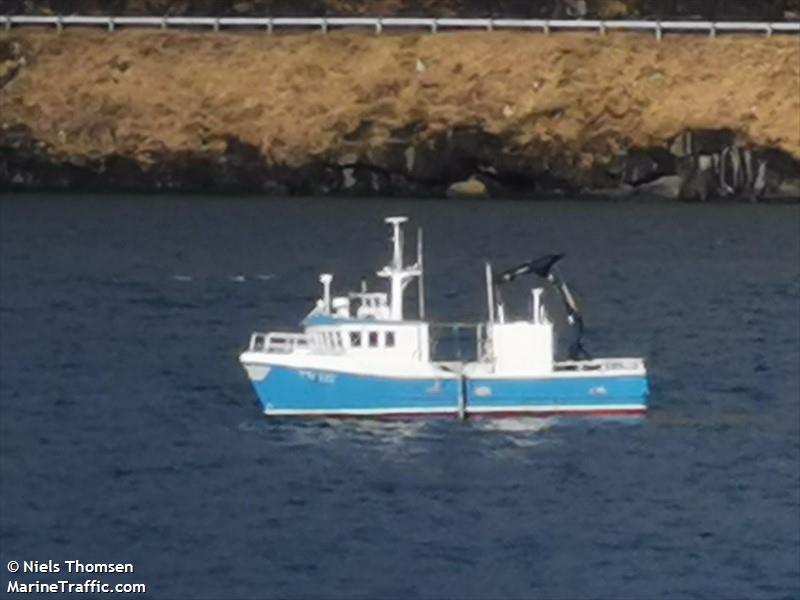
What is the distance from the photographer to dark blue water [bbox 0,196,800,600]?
52.0 meters

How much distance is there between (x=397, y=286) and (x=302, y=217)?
39.4 m

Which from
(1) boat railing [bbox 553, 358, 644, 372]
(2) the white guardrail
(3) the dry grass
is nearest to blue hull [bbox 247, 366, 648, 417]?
(1) boat railing [bbox 553, 358, 644, 372]

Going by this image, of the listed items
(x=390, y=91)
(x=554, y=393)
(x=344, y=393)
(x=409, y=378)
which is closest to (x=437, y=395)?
(x=409, y=378)

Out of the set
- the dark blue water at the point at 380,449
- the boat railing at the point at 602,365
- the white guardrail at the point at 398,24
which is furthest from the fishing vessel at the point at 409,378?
the white guardrail at the point at 398,24

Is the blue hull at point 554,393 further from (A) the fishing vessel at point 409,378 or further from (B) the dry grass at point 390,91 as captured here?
(B) the dry grass at point 390,91

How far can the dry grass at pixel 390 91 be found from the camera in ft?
380

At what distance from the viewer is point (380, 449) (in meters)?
62.2

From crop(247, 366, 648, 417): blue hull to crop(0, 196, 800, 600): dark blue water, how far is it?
47 cm

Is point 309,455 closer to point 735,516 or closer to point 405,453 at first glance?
point 405,453

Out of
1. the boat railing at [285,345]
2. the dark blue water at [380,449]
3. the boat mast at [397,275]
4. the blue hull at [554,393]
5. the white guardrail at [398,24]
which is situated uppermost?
the white guardrail at [398,24]

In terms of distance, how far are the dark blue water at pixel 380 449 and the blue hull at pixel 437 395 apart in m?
0.47

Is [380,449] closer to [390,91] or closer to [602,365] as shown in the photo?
[602,365]

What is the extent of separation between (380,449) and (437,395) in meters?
3.44

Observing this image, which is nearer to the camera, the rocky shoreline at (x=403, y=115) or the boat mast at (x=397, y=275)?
the boat mast at (x=397, y=275)
